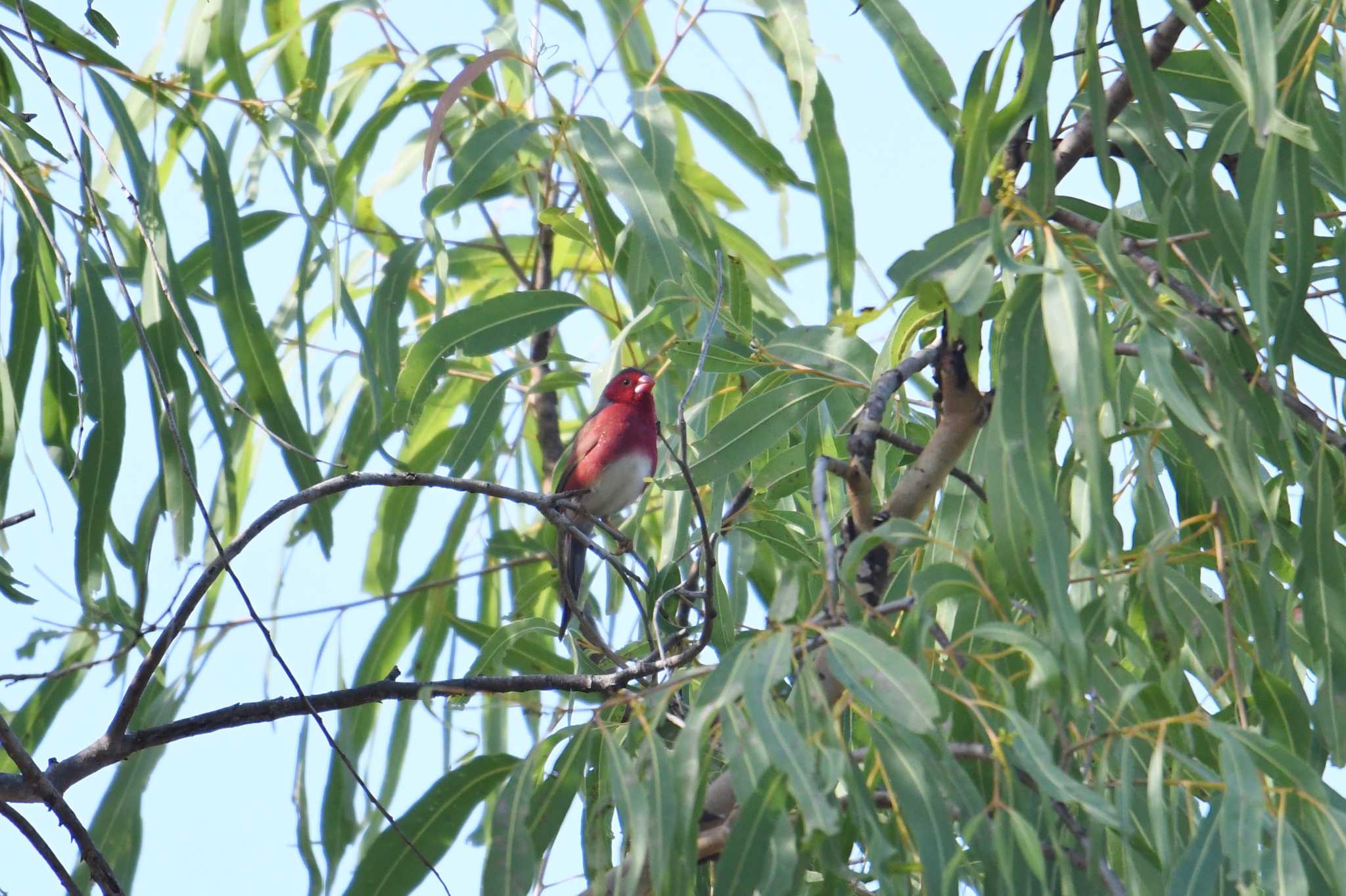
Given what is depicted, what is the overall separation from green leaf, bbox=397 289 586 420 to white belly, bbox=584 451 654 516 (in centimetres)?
177

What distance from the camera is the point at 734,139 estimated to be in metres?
3.49

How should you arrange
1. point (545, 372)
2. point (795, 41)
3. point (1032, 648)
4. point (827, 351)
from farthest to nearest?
point (545, 372), point (795, 41), point (827, 351), point (1032, 648)

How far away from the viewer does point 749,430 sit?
2.30 m

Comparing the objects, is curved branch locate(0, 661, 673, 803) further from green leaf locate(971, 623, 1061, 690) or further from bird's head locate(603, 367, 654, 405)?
bird's head locate(603, 367, 654, 405)

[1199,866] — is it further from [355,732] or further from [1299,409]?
[355,732]

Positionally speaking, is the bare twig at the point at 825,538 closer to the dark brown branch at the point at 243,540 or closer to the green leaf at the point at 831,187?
the dark brown branch at the point at 243,540

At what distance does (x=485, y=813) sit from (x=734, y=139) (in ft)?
5.71

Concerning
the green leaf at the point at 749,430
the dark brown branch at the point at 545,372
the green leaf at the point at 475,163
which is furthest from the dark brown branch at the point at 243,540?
the dark brown branch at the point at 545,372

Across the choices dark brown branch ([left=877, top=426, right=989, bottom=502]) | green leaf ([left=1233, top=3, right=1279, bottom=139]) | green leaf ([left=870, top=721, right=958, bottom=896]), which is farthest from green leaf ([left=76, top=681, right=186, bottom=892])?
green leaf ([left=1233, top=3, right=1279, bottom=139])

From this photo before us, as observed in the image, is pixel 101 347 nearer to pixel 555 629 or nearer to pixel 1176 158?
pixel 555 629

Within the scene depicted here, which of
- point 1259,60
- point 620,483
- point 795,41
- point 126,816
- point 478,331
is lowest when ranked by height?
point 126,816

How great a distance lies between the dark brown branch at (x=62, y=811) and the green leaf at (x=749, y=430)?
0.97m

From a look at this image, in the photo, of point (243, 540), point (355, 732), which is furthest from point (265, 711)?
point (355, 732)

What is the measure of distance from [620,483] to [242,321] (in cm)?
180
